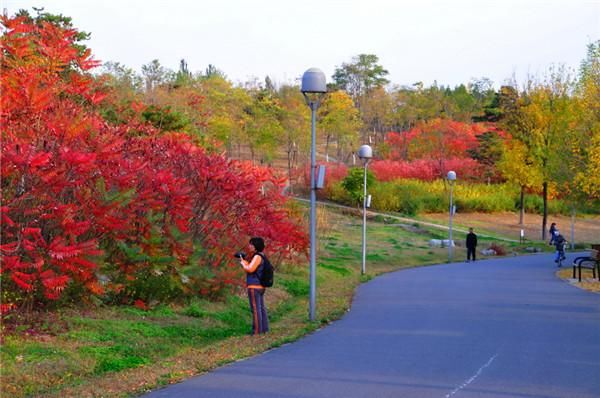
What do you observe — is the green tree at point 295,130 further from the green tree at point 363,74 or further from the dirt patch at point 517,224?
the green tree at point 363,74

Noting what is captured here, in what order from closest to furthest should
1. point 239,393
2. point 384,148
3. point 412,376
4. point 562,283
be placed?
point 239,393
point 412,376
point 562,283
point 384,148

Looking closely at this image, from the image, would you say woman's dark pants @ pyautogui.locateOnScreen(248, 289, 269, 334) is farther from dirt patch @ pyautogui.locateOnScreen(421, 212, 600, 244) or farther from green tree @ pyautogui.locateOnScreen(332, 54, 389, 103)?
green tree @ pyautogui.locateOnScreen(332, 54, 389, 103)

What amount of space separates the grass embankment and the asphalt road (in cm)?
44

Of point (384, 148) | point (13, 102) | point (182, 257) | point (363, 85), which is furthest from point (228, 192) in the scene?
point (363, 85)

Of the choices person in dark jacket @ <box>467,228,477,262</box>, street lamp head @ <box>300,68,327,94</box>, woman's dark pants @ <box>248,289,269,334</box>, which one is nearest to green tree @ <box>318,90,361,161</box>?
person in dark jacket @ <box>467,228,477,262</box>

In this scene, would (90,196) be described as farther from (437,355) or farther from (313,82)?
(437,355)

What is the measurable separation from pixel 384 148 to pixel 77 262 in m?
72.1

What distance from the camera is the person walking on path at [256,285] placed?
1270 cm

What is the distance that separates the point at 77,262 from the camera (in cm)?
1062

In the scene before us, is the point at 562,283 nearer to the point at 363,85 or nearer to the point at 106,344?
the point at 106,344

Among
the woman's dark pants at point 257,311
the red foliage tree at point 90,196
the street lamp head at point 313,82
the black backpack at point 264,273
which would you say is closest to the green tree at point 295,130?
the red foliage tree at point 90,196

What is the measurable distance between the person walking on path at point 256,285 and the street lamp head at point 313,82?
3085 millimetres

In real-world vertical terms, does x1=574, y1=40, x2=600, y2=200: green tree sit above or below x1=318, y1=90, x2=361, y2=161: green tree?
below

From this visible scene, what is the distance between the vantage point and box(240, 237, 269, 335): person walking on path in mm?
12703
